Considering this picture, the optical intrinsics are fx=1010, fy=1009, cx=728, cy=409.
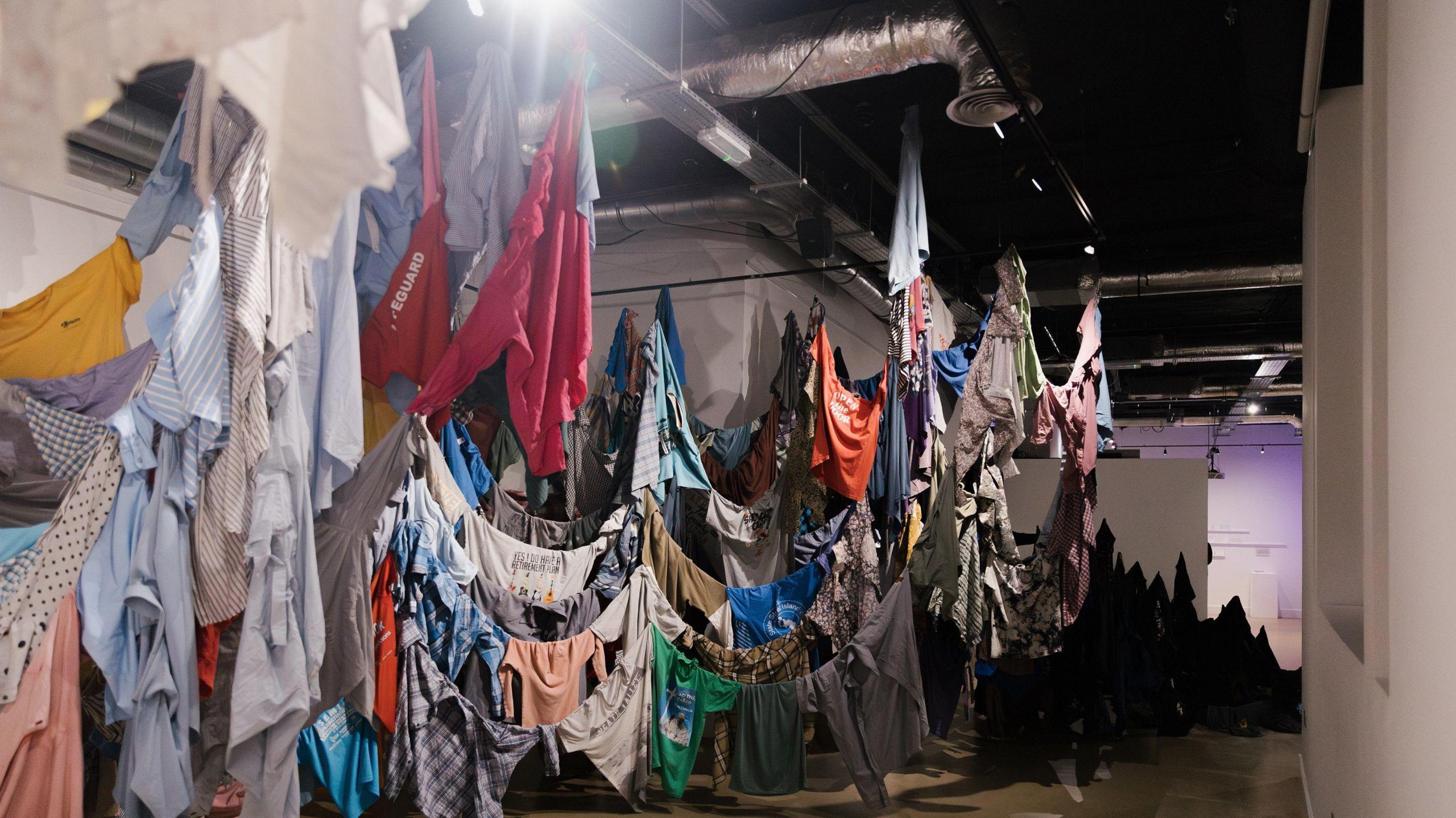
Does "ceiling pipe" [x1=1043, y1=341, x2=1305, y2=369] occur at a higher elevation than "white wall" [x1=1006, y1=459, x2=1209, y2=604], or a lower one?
higher

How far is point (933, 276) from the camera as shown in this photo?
32.0 feet

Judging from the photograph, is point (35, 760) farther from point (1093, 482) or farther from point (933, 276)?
point (933, 276)

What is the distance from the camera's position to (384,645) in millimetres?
3457

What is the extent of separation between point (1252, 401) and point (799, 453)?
13174 millimetres

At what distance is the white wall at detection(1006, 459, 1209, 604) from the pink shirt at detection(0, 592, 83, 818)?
32.8 ft

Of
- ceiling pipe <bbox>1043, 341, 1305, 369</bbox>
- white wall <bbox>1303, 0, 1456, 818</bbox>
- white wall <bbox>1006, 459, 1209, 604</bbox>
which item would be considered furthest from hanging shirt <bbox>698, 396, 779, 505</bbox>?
ceiling pipe <bbox>1043, 341, 1305, 369</bbox>

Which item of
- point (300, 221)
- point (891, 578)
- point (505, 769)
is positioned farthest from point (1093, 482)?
point (300, 221)

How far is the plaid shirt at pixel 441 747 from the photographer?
158 inches

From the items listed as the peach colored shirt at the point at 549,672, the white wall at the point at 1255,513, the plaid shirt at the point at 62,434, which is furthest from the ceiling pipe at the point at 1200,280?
the white wall at the point at 1255,513

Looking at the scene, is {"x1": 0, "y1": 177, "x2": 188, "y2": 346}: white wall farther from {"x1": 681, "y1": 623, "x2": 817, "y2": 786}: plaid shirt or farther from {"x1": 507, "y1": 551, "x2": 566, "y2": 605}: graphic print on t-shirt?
{"x1": 681, "y1": 623, "x2": 817, "y2": 786}: plaid shirt

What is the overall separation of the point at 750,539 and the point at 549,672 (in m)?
1.85

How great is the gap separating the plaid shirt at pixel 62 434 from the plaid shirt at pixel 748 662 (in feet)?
10.2

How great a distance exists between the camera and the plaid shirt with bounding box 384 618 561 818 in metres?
4.01

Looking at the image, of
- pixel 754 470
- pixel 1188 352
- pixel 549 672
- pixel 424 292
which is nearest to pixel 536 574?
pixel 549 672
